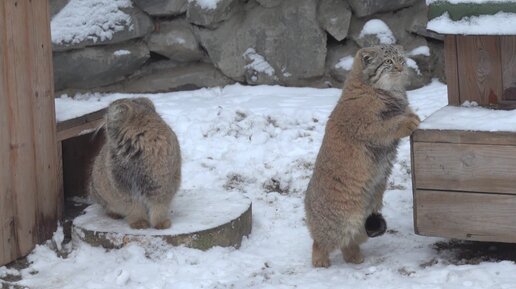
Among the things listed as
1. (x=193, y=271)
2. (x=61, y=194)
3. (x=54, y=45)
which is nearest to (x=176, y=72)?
(x=54, y=45)

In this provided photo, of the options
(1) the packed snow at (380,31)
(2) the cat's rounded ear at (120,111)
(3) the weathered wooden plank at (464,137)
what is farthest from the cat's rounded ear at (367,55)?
(1) the packed snow at (380,31)

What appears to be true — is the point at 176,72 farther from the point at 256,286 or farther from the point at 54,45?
the point at 256,286

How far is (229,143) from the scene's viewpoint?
8.21 meters

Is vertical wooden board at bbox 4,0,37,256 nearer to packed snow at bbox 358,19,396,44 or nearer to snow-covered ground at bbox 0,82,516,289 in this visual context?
snow-covered ground at bbox 0,82,516,289

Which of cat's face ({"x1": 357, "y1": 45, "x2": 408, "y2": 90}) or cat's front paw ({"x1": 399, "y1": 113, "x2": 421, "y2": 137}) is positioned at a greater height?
cat's face ({"x1": 357, "y1": 45, "x2": 408, "y2": 90})

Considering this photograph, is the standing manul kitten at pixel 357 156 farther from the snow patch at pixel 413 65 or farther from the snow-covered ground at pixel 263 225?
the snow patch at pixel 413 65

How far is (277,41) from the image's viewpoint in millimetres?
9227

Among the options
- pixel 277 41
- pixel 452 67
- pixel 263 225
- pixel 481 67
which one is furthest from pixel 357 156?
pixel 277 41

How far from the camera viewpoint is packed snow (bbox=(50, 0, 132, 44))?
9.09 meters

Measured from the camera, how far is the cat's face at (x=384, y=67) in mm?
5938

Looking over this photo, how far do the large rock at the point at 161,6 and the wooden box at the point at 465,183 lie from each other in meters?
4.20

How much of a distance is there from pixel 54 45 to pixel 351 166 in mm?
4199

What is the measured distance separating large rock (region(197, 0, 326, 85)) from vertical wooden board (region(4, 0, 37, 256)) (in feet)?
10.6

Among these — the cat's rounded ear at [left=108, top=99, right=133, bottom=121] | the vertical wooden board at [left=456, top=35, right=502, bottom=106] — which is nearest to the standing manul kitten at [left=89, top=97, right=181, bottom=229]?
the cat's rounded ear at [left=108, top=99, right=133, bottom=121]
